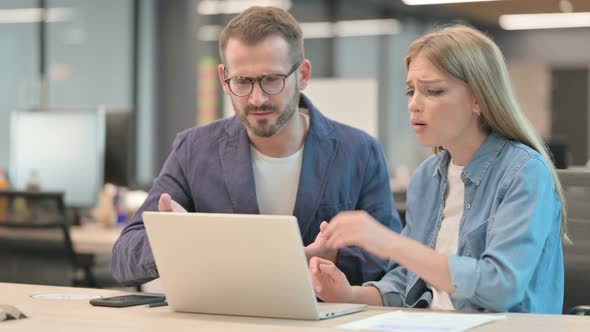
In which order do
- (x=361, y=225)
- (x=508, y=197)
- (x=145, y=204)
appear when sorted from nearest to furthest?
(x=361, y=225) < (x=508, y=197) < (x=145, y=204)

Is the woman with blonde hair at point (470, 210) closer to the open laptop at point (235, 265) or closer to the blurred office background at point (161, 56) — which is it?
the open laptop at point (235, 265)

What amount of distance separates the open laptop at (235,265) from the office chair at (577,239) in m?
0.85

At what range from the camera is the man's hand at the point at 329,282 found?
241 cm

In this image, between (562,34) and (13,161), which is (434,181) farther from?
(562,34)

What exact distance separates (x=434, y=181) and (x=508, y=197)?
0.35 metres

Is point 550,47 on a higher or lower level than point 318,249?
higher

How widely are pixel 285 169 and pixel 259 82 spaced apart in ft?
1.18

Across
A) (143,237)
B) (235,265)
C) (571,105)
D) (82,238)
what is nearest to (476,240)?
(235,265)

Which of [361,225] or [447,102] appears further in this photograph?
[447,102]

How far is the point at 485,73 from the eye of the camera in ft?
7.67

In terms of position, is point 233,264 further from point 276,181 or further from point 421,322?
point 276,181

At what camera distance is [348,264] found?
111 inches

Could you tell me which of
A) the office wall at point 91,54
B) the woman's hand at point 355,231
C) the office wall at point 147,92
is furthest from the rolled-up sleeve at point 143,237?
the office wall at point 147,92

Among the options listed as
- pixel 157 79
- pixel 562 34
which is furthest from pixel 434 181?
pixel 562 34
